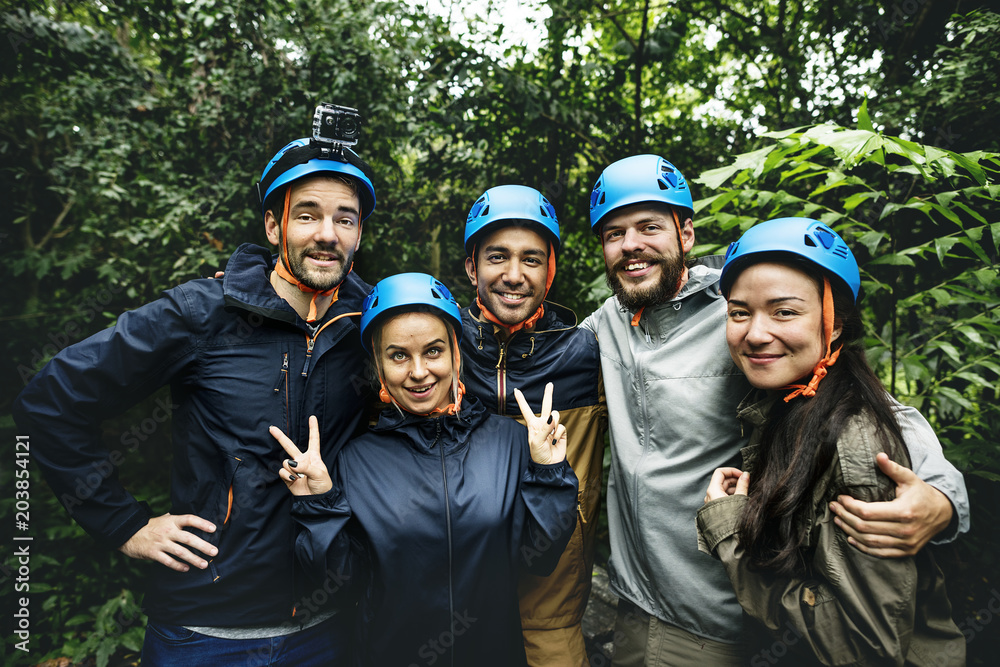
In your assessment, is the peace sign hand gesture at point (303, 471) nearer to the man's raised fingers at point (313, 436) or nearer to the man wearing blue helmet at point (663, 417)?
the man's raised fingers at point (313, 436)

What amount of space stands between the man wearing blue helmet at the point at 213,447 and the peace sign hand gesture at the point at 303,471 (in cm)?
21

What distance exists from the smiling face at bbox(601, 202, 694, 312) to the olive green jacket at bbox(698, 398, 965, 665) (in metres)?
1.11

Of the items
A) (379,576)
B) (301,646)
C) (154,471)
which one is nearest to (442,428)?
(379,576)

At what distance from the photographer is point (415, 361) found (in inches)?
101

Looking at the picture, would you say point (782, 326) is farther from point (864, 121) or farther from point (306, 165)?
point (306, 165)

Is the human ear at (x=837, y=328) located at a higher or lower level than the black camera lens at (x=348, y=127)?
lower

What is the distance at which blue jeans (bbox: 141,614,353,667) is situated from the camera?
2.41 m

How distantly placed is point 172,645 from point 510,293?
2379 millimetres

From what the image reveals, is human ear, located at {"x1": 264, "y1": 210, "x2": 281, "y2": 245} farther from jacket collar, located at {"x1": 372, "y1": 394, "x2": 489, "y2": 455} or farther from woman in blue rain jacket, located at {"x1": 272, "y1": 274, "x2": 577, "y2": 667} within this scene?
jacket collar, located at {"x1": 372, "y1": 394, "x2": 489, "y2": 455}

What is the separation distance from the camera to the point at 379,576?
92.5 inches

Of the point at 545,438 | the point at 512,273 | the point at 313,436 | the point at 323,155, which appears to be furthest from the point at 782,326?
the point at 323,155

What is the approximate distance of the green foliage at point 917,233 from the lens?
2.78m

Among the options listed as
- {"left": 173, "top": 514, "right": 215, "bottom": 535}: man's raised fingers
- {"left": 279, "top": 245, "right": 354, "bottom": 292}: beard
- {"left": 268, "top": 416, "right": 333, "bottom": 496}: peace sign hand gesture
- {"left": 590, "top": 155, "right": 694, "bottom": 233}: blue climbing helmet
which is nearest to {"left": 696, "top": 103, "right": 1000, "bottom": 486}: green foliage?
{"left": 590, "top": 155, "right": 694, "bottom": 233}: blue climbing helmet

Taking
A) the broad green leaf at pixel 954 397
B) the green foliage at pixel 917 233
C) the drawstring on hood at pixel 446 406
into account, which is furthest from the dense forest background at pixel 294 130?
the drawstring on hood at pixel 446 406
